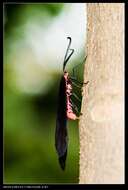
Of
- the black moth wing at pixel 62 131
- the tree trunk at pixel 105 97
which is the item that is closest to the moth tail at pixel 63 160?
the black moth wing at pixel 62 131

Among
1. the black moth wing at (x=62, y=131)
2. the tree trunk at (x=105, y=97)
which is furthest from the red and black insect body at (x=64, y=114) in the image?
the tree trunk at (x=105, y=97)

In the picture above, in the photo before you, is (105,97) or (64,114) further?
(64,114)

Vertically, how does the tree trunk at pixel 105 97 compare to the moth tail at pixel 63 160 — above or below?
above

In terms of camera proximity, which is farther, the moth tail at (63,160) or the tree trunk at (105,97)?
the moth tail at (63,160)

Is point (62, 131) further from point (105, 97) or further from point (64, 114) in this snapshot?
point (105, 97)

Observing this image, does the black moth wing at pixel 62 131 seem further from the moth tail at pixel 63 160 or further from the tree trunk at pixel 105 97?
the tree trunk at pixel 105 97

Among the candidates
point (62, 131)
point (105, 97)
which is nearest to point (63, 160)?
point (62, 131)

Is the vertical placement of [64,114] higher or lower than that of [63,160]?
higher
